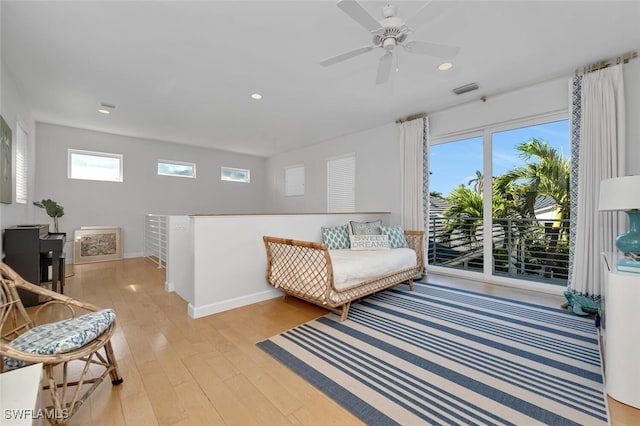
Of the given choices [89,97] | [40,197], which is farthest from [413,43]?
[40,197]

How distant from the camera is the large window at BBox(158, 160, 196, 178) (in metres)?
6.12

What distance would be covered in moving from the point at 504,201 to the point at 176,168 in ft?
21.4

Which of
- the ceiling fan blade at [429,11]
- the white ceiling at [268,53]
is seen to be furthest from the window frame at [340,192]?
the ceiling fan blade at [429,11]

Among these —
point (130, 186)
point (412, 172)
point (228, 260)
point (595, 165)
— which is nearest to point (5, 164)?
point (228, 260)

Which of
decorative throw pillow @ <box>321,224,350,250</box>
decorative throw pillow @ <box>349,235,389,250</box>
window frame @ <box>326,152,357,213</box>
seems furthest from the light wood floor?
window frame @ <box>326,152,357,213</box>

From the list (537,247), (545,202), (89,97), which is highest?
(89,97)

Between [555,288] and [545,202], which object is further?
[545,202]

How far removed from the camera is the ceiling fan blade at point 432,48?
6.64 feet

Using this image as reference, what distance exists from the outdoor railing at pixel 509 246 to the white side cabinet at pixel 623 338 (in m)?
2.19

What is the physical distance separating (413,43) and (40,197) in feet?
21.1

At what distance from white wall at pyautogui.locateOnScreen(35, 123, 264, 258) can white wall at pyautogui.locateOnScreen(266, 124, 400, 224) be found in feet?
6.39

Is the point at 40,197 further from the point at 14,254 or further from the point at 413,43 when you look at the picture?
the point at 413,43

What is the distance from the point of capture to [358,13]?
1702 mm

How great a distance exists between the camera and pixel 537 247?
3562 mm
